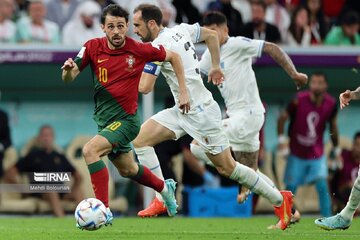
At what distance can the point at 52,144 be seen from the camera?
17875 millimetres

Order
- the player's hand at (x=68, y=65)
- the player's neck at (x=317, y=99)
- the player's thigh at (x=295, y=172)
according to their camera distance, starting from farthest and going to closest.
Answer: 1. the player's neck at (x=317, y=99)
2. the player's thigh at (x=295, y=172)
3. the player's hand at (x=68, y=65)

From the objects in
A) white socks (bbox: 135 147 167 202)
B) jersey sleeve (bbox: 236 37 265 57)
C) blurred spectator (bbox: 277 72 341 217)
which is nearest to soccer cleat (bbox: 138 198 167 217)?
white socks (bbox: 135 147 167 202)

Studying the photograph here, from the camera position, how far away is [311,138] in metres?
17.0

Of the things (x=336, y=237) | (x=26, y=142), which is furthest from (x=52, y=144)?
(x=336, y=237)

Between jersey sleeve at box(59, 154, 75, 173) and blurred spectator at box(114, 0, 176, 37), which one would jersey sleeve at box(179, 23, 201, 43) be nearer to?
blurred spectator at box(114, 0, 176, 37)

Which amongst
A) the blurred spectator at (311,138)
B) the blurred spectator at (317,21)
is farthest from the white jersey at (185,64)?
the blurred spectator at (317,21)

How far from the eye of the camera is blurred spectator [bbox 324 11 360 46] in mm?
18703

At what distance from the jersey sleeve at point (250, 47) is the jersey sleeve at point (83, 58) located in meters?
2.98

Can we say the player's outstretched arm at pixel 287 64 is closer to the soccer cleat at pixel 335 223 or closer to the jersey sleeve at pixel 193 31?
the jersey sleeve at pixel 193 31

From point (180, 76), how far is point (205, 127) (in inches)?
43.1

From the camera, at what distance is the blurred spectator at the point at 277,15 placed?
19.2 metres

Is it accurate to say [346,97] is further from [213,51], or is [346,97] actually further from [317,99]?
[317,99]

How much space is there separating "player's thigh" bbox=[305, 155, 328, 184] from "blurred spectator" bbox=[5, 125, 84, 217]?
3629mm

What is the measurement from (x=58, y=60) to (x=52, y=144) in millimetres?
1334
